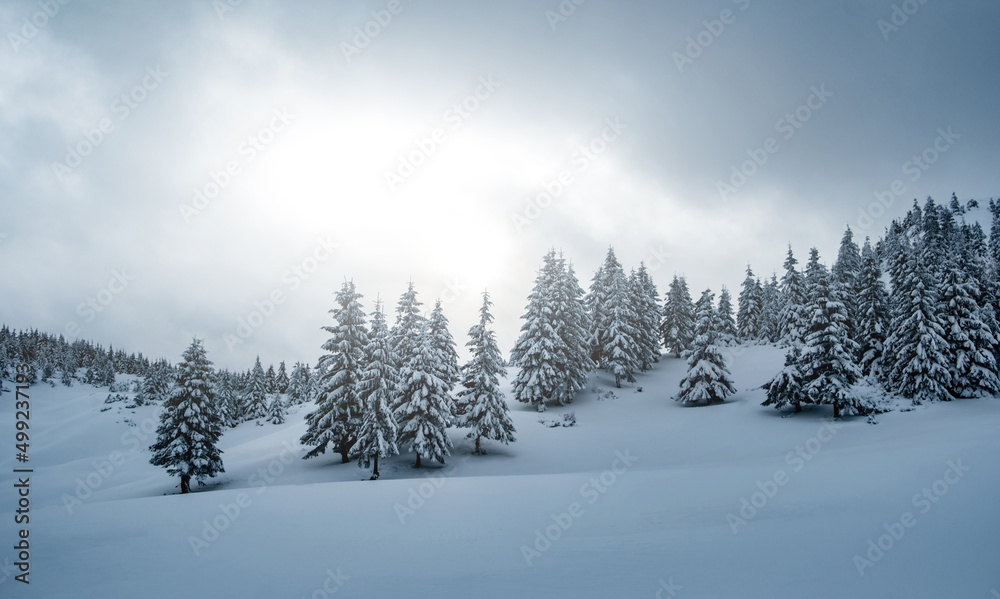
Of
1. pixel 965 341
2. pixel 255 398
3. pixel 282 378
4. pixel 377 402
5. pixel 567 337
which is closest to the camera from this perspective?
pixel 377 402

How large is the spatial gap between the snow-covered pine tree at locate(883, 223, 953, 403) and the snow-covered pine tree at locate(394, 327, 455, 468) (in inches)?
1307

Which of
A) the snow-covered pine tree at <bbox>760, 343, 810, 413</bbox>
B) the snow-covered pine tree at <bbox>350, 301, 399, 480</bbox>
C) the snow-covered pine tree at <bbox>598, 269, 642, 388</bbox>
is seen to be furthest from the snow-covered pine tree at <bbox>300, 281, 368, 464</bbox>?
the snow-covered pine tree at <bbox>760, 343, 810, 413</bbox>

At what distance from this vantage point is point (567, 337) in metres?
41.8

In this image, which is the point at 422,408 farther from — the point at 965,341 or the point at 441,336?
the point at 965,341

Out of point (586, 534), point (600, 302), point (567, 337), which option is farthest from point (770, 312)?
point (586, 534)

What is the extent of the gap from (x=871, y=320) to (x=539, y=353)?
101 feet

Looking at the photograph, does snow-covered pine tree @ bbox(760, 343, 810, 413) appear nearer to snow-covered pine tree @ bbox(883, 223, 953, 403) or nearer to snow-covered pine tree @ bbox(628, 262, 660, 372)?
snow-covered pine tree @ bbox(883, 223, 953, 403)

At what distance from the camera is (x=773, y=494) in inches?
539

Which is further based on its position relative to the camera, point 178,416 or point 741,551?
point 178,416

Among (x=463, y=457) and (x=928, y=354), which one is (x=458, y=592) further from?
(x=928, y=354)

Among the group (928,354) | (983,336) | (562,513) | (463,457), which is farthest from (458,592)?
(983,336)

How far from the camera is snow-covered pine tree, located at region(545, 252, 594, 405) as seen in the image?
132 feet

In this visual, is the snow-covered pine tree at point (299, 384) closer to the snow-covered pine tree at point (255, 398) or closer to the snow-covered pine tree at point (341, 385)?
the snow-covered pine tree at point (255, 398)

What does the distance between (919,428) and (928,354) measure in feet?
32.0
